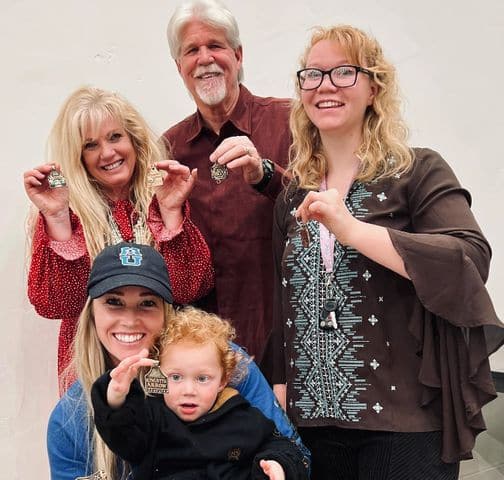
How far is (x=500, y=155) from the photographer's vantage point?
3113 mm

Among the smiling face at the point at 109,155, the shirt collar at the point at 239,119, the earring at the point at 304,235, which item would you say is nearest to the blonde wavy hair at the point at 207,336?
the earring at the point at 304,235

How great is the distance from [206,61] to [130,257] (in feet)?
2.70

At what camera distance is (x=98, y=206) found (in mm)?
2145

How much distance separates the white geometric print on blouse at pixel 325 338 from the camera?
1709mm

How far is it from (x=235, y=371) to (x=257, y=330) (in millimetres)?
566

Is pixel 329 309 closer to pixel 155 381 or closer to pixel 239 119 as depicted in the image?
pixel 155 381

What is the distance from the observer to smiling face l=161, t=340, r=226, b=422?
1609 millimetres

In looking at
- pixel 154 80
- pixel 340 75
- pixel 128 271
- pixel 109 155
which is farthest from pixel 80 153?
pixel 340 75

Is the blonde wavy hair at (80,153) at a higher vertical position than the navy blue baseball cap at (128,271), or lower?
higher

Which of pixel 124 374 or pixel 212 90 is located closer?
pixel 124 374

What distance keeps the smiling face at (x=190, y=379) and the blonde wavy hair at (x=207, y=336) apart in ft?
0.08

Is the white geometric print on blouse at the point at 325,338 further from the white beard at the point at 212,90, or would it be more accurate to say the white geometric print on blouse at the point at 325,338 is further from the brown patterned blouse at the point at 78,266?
the white beard at the point at 212,90

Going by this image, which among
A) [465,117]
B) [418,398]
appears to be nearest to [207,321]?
[418,398]

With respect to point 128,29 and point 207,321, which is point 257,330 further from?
point 128,29
